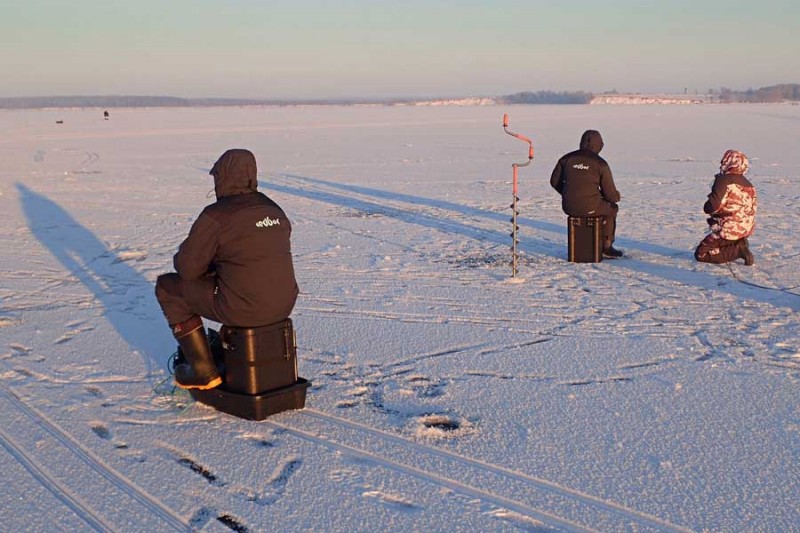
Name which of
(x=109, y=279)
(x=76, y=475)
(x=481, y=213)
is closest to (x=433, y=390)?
(x=76, y=475)

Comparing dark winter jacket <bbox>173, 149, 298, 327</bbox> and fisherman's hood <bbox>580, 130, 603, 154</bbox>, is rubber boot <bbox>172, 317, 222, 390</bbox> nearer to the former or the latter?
dark winter jacket <bbox>173, 149, 298, 327</bbox>

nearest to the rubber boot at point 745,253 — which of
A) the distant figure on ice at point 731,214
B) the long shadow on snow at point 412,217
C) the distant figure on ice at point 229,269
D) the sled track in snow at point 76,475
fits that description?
the distant figure on ice at point 731,214

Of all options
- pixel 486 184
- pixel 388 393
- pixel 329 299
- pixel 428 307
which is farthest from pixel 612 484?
pixel 486 184

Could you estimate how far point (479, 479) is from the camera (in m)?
4.31

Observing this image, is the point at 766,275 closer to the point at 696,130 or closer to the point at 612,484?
the point at 612,484

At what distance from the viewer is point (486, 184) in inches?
→ 725

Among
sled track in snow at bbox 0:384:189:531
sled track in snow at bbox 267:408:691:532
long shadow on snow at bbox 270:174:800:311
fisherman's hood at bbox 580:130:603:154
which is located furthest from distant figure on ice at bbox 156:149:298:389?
fisherman's hood at bbox 580:130:603:154

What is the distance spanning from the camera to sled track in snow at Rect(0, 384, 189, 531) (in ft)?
12.9

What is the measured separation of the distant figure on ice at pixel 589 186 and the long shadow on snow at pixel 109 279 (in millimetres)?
4912

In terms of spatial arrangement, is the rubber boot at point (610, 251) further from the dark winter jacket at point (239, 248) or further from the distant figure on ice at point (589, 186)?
the dark winter jacket at point (239, 248)

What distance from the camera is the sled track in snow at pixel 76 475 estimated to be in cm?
392

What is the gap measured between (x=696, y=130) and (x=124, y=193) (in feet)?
103

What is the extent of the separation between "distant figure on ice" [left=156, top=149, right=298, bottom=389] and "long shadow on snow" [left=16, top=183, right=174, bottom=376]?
3.58 feet

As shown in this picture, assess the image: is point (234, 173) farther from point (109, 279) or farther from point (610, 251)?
point (610, 251)
